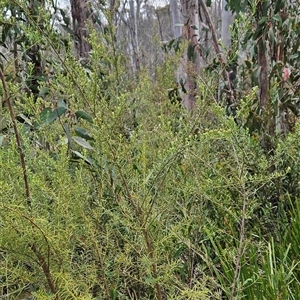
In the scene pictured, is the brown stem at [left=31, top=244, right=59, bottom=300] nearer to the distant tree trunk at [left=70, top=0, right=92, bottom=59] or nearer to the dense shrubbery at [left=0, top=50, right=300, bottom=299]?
the dense shrubbery at [left=0, top=50, right=300, bottom=299]

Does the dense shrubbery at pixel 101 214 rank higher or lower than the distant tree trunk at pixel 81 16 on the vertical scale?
lower

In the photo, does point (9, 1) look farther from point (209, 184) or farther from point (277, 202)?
point (277, 202)

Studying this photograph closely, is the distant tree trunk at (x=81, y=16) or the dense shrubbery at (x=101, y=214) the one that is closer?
the dense shrubbery at (x=101, y=214)

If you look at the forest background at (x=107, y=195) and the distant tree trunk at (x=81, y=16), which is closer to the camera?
the forest background at (x=107, y=195)

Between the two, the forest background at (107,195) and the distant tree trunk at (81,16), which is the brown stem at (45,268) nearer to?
the forest background at (107,195)

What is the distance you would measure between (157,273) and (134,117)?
2.52 ft

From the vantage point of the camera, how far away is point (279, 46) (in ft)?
8.24

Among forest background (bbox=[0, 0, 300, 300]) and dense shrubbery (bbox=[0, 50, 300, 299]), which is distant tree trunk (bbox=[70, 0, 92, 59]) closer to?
forest background (bbox=[0, 0, 300, 300])

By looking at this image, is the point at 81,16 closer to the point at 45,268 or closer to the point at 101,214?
the point at 101,214

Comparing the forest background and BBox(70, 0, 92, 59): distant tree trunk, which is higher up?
BBox(70, 0, 92, 59): distant tree trunk

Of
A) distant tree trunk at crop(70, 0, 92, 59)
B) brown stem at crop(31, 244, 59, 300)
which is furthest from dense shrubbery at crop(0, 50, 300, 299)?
distant tree trunk at crop(70, 0, 92, 59)

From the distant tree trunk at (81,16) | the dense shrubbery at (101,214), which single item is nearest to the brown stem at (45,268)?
the dense shrubbery at (101,214)

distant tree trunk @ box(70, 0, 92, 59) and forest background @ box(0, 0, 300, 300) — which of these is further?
distant tree trunk @ box(70, 0, 92, 59)

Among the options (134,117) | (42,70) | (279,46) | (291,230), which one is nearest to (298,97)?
(279,46)
